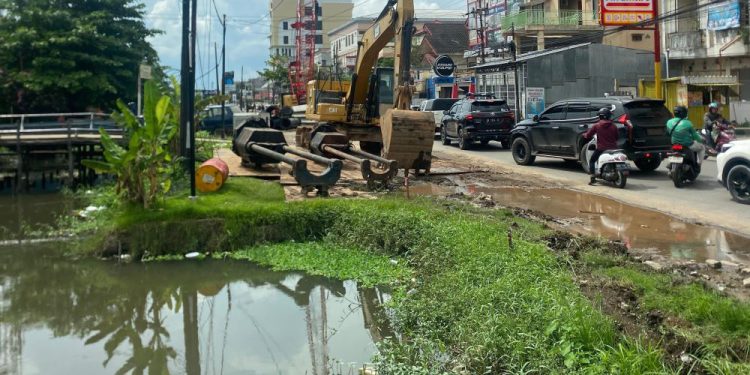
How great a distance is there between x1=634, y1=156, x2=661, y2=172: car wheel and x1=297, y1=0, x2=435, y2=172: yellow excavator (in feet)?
15.7

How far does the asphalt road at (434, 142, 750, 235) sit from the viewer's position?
997cm

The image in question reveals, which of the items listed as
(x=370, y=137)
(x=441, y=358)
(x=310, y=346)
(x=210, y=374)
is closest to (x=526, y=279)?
(x=441, y=358)

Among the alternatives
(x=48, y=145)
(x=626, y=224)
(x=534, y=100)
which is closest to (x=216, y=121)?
(x=534, y=100)

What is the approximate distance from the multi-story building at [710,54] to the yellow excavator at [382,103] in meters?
13.3

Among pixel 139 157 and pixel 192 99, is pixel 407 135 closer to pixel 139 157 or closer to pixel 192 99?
pixel 192 99

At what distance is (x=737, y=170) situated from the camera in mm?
10898

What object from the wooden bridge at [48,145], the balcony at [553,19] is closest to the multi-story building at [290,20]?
the balcony at [553,19]

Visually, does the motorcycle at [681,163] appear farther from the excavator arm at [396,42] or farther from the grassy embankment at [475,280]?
the excavator arm at [396,42]

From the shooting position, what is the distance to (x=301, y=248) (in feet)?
29.6

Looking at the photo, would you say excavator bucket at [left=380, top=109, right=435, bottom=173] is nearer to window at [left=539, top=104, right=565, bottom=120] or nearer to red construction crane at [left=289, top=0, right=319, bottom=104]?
window at [left=539, top=104, right=565, bottom=120]

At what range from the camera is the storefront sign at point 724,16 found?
90.7ft

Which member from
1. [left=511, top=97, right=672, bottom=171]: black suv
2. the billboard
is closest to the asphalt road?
[left=511, top=97, right=672, bottom=171]: black suv

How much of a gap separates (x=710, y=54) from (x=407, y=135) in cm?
2172

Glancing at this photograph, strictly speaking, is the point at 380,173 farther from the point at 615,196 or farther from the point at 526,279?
the point at 526,279
